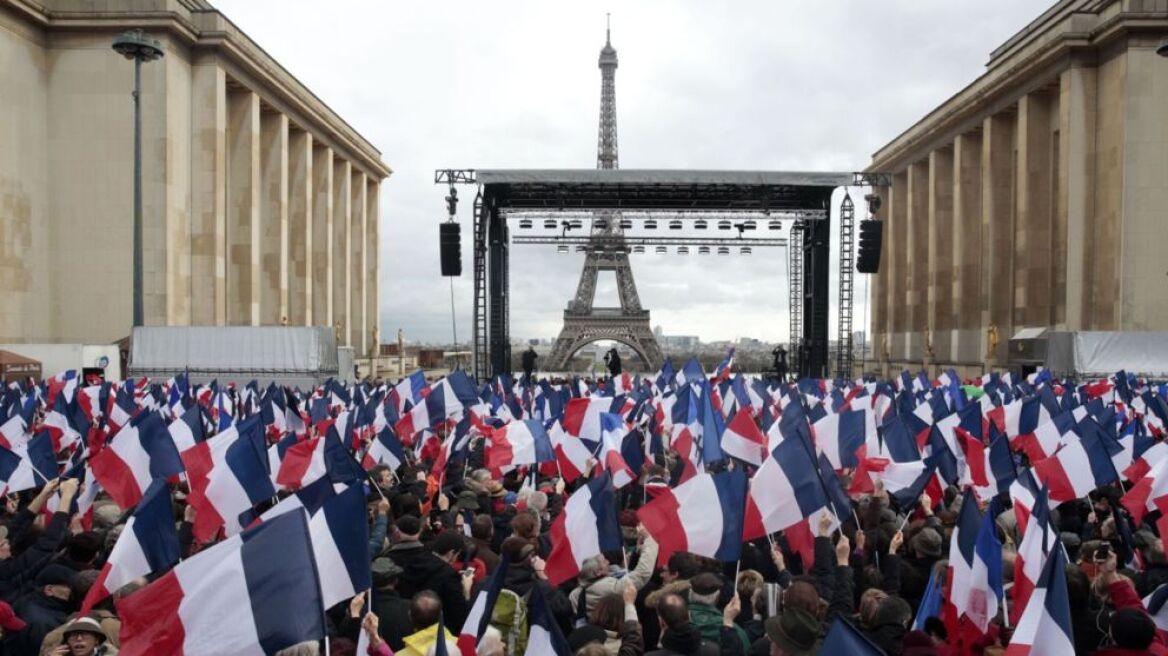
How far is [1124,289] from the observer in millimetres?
36406

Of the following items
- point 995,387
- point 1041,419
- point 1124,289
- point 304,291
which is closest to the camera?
point 1041,419

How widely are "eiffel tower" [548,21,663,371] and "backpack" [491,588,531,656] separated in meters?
69.6

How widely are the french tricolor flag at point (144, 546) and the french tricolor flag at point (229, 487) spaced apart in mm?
1582

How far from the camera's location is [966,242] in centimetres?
4962

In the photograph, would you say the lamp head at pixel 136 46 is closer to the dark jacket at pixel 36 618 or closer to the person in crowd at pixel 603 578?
the dark jacket at pixel 36 618

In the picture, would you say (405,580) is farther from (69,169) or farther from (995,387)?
(69,169)

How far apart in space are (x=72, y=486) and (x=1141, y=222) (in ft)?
121

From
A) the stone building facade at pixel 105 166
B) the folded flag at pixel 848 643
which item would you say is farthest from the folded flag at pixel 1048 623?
the stone building facade at pixel 105 166

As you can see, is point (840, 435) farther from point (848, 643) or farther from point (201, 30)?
point (201, 30)

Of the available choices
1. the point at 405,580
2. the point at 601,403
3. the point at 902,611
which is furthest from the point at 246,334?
the point at 902,611

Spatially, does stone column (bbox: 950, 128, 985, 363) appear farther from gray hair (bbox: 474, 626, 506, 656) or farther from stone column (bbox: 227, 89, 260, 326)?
gray hair (bbox: 474, 626, 506, 656)

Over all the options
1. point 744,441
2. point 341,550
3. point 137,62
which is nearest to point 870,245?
point 137,62

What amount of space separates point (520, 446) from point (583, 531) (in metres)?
4.55

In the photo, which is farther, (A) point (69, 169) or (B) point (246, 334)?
(A) point (69, 169)
